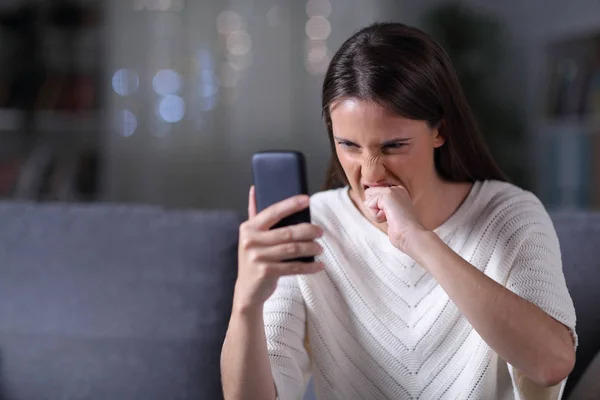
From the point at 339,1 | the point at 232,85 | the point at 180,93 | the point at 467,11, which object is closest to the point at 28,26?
the point at 180,93

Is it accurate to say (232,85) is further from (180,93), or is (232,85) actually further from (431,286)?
(431,286)

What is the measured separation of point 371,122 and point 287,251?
311 mm

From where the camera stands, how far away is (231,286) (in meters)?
1.51

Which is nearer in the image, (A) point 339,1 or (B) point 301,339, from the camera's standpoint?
(B) point 301,339

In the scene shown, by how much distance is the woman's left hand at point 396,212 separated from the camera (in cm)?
108

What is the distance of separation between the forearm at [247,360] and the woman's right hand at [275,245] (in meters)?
0.11

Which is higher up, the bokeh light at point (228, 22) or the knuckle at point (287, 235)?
the bokeh light at point (228, 22)

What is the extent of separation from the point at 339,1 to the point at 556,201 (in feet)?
5.50

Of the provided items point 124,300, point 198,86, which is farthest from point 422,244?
point 198,86

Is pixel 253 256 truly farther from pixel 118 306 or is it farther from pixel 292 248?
pixel 118 306

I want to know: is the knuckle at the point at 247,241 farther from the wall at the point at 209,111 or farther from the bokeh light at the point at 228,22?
the bokeh light at the point at 228,22

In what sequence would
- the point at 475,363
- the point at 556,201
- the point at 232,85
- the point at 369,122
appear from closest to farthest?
the point at 369,122, the point at 475,363, the point at 556,201, the point at 232,85

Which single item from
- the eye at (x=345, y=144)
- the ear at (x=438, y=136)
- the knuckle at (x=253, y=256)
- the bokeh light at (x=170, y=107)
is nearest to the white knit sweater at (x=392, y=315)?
the ear at (x=438, y=136)

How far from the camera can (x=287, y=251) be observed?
898mm
